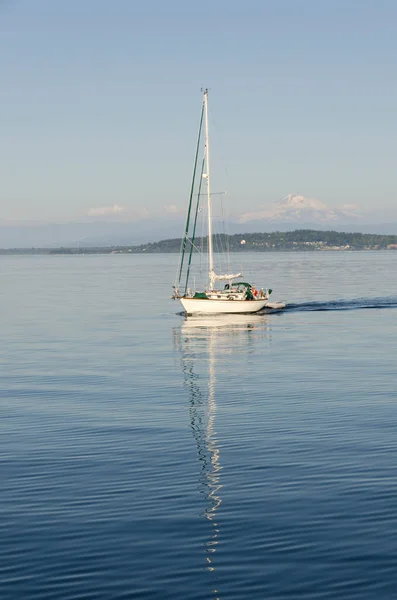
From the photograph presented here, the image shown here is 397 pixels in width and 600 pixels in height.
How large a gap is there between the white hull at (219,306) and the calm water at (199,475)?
3320cm

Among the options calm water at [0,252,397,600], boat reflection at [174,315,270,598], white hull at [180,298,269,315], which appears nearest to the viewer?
calm water at [0,252,397,600]

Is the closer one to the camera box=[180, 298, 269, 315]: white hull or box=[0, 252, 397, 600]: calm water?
box=[0, 252, 397, 600]: calm water

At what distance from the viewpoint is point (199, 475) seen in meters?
26.6

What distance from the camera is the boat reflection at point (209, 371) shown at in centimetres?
2458

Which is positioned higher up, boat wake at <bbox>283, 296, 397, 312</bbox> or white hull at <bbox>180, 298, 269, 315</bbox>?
white hull at <bbox>180, 298, 269, 315</bbox>

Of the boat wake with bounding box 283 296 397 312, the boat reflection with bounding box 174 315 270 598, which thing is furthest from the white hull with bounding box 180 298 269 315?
the boat wake with bounding box 283 296 397 312

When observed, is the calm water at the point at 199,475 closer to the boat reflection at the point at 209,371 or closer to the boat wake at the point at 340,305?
the boat reflection at the point at 209,371

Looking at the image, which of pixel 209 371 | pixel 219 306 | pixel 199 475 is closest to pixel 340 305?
pixel 219 306

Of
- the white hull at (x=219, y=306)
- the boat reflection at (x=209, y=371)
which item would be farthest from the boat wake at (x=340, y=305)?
the boat reflection at (x=209, y=371)

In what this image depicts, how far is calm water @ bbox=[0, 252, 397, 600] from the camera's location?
1864 centimetres

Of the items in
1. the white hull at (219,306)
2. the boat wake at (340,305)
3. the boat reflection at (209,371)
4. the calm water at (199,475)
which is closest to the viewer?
the calm water at (199,475)

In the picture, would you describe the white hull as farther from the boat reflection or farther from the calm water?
the calm water

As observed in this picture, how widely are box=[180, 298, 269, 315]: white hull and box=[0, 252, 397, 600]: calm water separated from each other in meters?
33.2

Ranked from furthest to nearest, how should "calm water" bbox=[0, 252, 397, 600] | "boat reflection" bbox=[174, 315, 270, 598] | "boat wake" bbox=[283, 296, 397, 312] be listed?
"boat wake" bbox=[283, 296, 397, 312] → "boat reflection" bbox=[174, 315, 270, 598] → "calm water" bbox=[0, 252, 397, 600]
